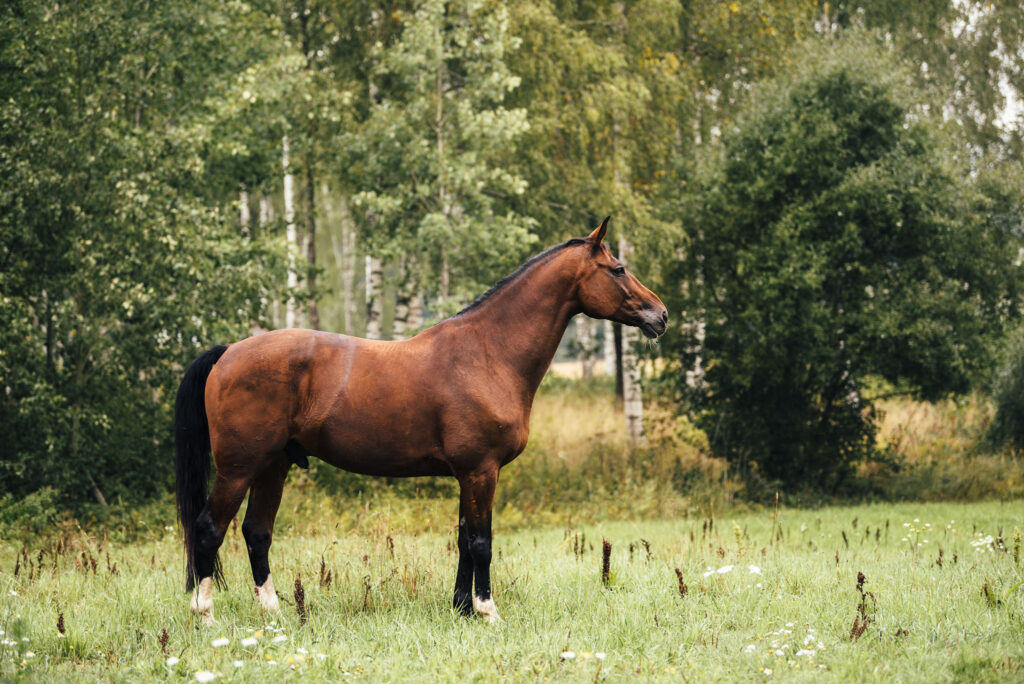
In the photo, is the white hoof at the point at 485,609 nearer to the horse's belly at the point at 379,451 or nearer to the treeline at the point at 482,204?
the horse's belly at the point at 379,451

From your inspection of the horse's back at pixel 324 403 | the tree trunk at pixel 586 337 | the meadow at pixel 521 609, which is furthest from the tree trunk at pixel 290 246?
the horse's back at pixel 324 403

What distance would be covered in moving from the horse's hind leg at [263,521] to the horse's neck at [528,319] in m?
1.75

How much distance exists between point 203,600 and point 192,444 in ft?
3.61

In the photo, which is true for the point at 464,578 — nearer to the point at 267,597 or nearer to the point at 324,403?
the point at 267,597

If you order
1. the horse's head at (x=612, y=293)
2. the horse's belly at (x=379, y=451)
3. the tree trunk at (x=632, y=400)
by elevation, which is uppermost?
the horse's head at (x=612, y=293)

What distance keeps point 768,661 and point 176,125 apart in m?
12.8

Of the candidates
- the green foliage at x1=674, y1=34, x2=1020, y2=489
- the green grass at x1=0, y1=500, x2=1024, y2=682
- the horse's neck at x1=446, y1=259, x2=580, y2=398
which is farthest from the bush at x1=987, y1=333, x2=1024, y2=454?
the horse's neck at x1=446, y1=259, x2=580, y2=398

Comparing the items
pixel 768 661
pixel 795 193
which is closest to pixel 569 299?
pixel 768 661

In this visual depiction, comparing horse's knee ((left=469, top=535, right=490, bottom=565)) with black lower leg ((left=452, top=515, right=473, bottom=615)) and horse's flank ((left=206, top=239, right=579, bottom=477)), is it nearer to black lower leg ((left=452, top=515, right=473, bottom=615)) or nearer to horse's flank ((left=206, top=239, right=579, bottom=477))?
black lower leg ((left=452, top=515, right=473, bottom=615))

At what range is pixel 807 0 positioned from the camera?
17844 mm

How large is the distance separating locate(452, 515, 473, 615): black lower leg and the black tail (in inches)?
69.0

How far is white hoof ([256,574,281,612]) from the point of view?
6.11 m

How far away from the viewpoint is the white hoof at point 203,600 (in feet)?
19.2

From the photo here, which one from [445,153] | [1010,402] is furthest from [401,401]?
[1010,402]
